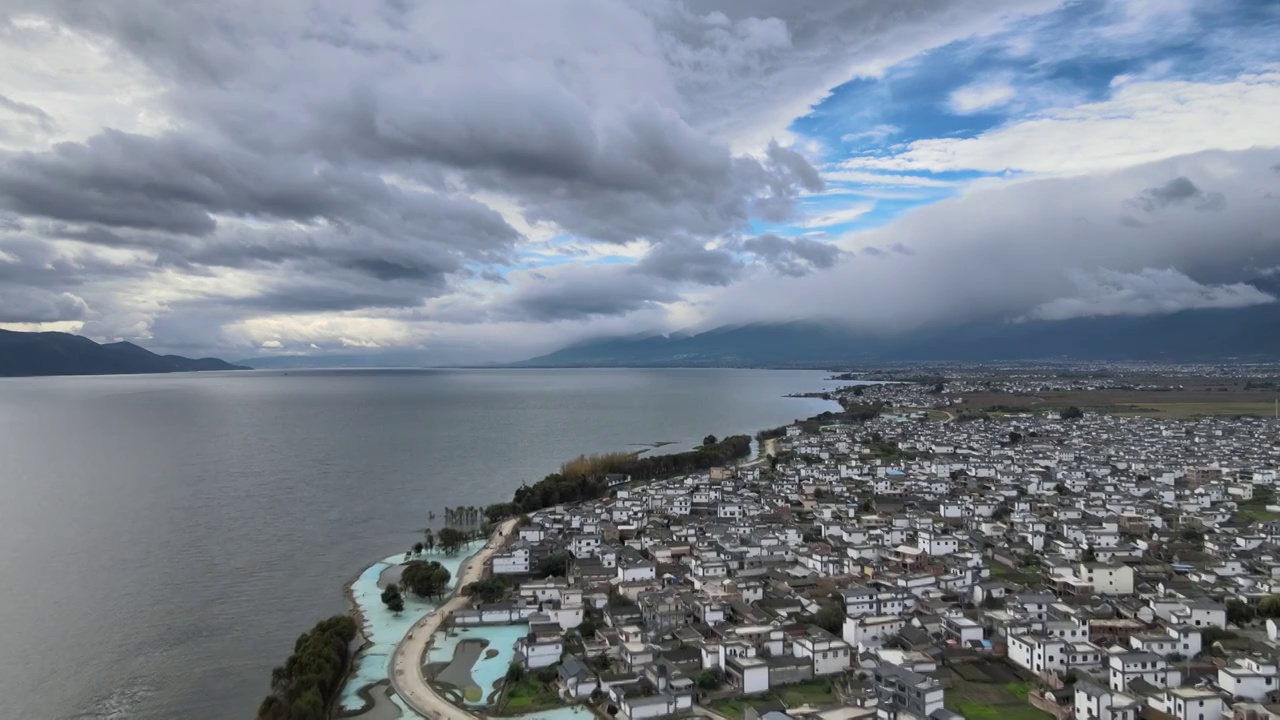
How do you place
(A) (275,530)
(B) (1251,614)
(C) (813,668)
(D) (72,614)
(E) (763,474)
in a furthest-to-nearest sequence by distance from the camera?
1. (E) (763,474)
2. (A) (275,530)
3. (D) (72,614)
4. (B) (1251,614)
5. (C) (813,668)

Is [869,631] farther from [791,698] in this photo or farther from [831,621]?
[791,698]

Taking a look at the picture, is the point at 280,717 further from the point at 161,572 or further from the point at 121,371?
the point at 121,371

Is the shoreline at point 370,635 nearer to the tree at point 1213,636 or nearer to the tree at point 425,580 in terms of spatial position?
the tree at point 425,580

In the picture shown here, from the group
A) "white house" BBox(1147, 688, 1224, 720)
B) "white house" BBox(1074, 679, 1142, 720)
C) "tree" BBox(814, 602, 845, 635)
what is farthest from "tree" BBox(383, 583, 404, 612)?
"white house" BBox(1147, 688, 1224, 720)

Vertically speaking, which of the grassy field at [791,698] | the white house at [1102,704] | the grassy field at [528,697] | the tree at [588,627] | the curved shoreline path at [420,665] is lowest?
the grassy field at [791,698]

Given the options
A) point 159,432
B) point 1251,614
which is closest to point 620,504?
point 1251,614

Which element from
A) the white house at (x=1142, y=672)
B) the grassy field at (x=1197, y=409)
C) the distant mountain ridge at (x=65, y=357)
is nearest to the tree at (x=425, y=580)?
the white house at (x=1142, y=672)

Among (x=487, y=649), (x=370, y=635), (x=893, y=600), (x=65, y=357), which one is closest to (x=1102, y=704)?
(x=893, y=600)
